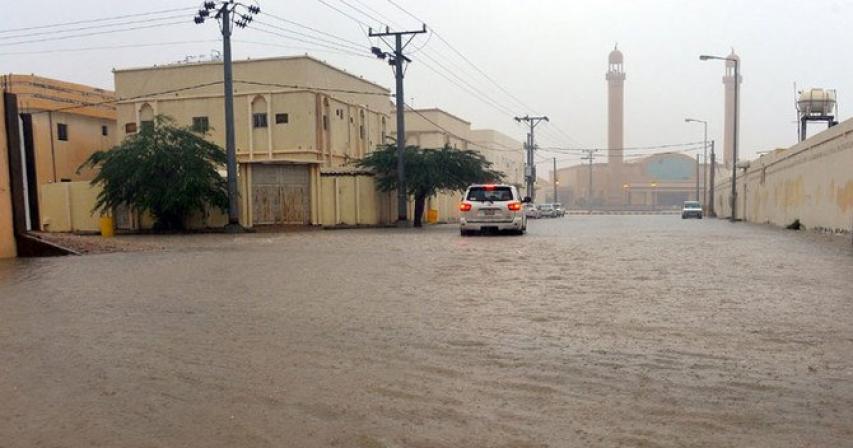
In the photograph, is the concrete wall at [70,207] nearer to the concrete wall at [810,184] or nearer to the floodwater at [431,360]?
the floodwater at [431,360]

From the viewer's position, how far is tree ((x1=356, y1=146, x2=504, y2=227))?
112 feet

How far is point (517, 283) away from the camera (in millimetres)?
9984

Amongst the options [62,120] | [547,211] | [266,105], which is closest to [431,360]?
[266,105]

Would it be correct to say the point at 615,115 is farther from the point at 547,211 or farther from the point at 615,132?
the point at 547,211

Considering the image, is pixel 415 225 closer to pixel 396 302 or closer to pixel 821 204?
pixel 821 204

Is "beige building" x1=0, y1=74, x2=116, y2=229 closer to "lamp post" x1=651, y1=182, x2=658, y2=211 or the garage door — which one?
the garage door

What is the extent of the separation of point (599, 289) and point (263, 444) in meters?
6.42

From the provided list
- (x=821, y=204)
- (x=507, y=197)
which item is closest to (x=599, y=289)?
(x=507, y=197)

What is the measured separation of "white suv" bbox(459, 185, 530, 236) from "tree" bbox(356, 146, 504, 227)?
11438 millimetres

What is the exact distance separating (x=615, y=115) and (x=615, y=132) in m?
3.26

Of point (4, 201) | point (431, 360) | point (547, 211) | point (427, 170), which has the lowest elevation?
point (547, 211)

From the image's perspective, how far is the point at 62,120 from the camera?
4212 centimetres

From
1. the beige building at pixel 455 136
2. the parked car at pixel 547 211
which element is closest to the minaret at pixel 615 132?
the beige building at pixel 455 136

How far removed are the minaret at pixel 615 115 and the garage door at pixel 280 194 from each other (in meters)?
76.8
